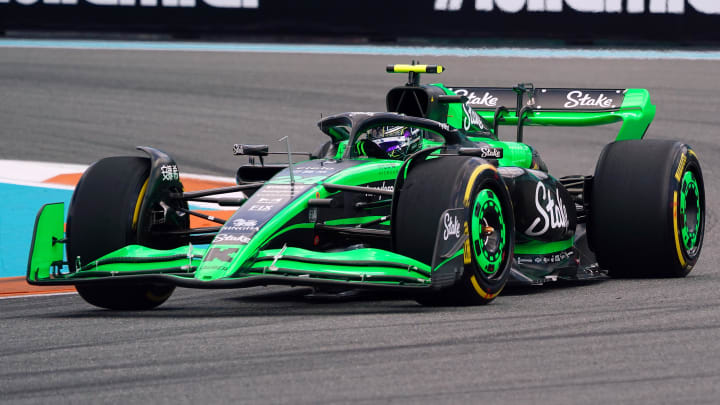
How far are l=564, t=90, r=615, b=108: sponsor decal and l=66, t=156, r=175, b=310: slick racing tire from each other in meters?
4.02

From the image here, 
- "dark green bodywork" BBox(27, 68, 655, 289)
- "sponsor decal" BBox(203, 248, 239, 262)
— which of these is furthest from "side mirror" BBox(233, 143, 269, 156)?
"sponsor decal" BBox(203, 248, 239, 262)

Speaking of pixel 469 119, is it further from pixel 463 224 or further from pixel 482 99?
pixel 463 224

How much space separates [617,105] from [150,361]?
559 cm

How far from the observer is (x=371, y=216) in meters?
7.63

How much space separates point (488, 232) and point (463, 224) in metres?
0.35

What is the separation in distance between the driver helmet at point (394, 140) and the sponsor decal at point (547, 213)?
3.00 ft

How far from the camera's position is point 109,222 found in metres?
7.15

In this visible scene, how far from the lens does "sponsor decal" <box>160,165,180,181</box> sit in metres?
7.47

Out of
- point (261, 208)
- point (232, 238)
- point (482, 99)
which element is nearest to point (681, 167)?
point (482, 99)

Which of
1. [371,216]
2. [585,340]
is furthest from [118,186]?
[585,340]

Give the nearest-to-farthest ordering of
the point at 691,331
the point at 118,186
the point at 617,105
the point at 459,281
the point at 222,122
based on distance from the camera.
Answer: the point at 691,331, the point at 459,281, the point at 118,186, the point at 617,105, the point at 222,122

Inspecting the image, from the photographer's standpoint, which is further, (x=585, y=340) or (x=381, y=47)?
(x=381, y=47)

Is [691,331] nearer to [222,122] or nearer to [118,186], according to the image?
[118,186]

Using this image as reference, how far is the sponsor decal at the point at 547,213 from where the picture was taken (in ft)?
25.8
